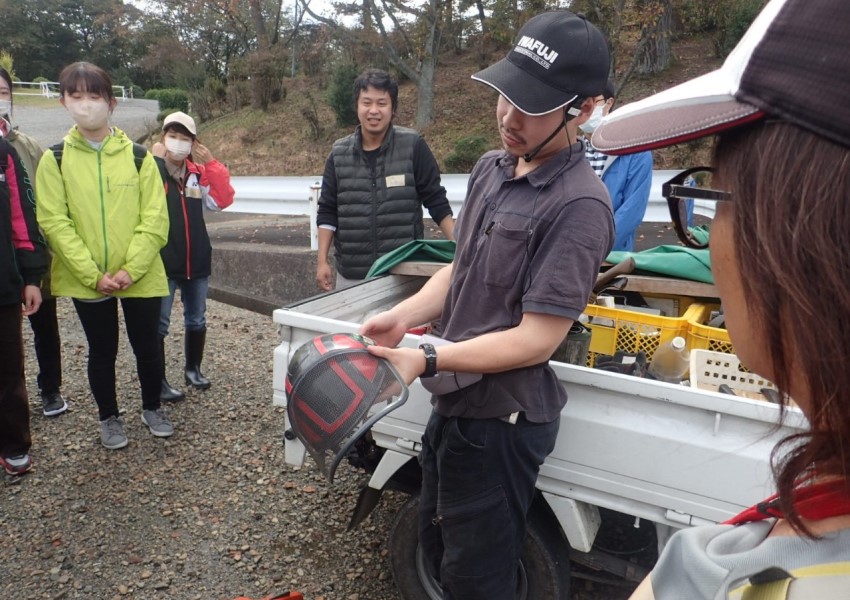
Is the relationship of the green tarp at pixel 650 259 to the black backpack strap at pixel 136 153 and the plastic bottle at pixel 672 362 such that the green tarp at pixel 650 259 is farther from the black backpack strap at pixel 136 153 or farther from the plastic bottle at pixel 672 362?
the black backpack strap at pixel 136 153

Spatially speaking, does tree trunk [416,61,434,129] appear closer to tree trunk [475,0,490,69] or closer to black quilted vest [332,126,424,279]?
tree trunk [475,0,490,69]

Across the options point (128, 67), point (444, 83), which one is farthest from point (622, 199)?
point (128, 67)

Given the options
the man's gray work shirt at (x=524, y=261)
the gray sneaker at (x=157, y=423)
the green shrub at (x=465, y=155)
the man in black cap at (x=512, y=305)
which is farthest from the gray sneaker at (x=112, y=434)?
the green shrub at (x=465, y=155)

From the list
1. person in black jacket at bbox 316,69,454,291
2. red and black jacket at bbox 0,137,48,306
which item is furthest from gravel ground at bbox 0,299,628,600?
person in black jacket at bbox 316,69,454,291

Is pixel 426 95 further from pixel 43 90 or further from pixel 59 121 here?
pixel 43 90

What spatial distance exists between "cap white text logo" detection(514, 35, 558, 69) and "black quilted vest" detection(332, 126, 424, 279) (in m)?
2.30

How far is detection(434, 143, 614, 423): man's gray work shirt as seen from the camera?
1627mm

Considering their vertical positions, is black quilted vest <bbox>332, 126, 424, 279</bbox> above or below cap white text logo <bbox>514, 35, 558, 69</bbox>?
below

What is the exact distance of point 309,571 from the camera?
117 inches

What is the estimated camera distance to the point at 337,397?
1.48m

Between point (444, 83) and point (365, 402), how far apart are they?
18986 mm

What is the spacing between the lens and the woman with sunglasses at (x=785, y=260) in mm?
540

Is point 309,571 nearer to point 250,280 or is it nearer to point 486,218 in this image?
point 486,218

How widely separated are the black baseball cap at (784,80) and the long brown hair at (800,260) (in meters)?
0.02
